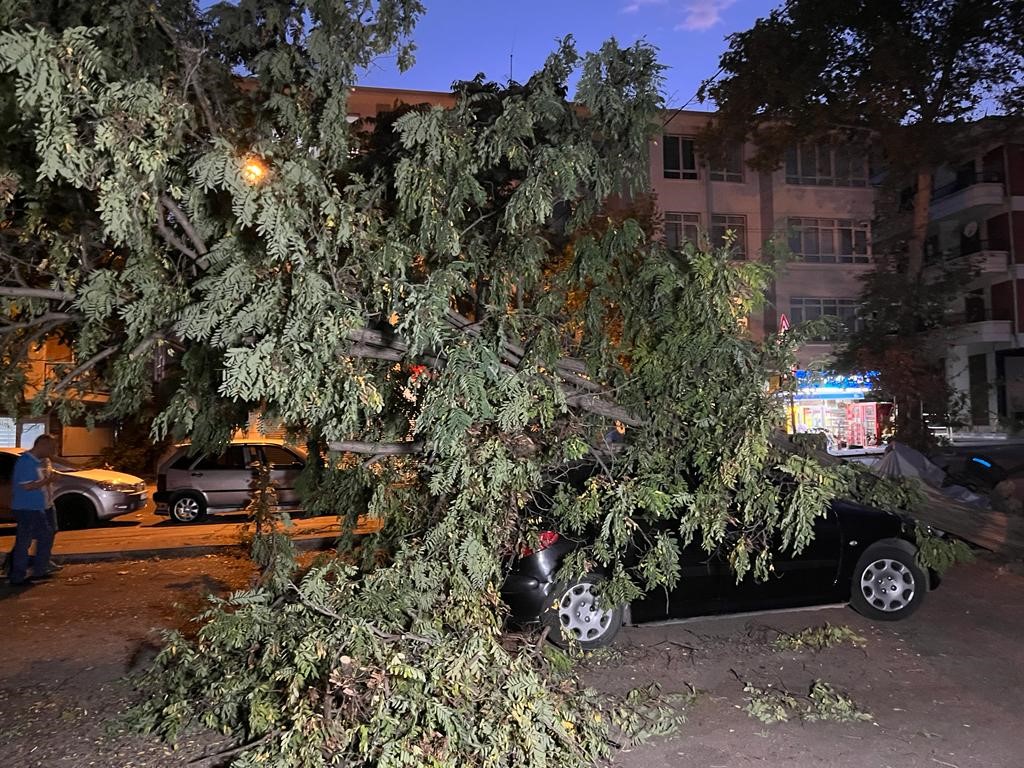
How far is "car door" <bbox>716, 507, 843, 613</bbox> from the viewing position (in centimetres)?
660

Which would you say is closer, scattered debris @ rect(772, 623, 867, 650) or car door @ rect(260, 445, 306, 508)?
scattered debris @ rect(772, 623, 867, 650)

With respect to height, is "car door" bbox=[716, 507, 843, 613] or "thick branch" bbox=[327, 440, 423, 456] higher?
"thick branch" bbox=[327, 440, 423, 456]

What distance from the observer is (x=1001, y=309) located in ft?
96.2

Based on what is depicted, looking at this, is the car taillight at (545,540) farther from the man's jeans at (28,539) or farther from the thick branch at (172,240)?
the man's jeans at (28,539)

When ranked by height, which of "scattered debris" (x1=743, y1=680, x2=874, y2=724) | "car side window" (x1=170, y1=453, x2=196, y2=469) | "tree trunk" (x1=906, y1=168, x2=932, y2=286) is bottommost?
"scattered debris" (x1=743, y1=680, x2=874, y2=724)

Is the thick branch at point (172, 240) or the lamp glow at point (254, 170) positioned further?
the thick branch at point (172, 240)

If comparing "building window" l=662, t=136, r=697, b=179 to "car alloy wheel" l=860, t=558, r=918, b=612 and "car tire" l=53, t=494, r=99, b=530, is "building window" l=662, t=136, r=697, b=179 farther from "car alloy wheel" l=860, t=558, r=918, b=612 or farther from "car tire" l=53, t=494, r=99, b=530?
"car alloy wheel" l=860, t=558, r=918, b=612

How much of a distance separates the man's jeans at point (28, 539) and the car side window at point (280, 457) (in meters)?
6.42

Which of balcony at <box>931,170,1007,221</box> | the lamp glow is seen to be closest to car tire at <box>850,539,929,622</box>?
the lamp glow

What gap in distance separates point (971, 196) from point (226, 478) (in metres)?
26.0

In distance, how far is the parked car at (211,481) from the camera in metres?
15.1

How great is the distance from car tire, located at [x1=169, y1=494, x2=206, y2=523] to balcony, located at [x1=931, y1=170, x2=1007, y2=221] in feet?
86.8

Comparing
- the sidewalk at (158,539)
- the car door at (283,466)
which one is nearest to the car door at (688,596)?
the sidewalk at (158,539)

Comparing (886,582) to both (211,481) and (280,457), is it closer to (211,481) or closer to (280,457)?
(280,457)
